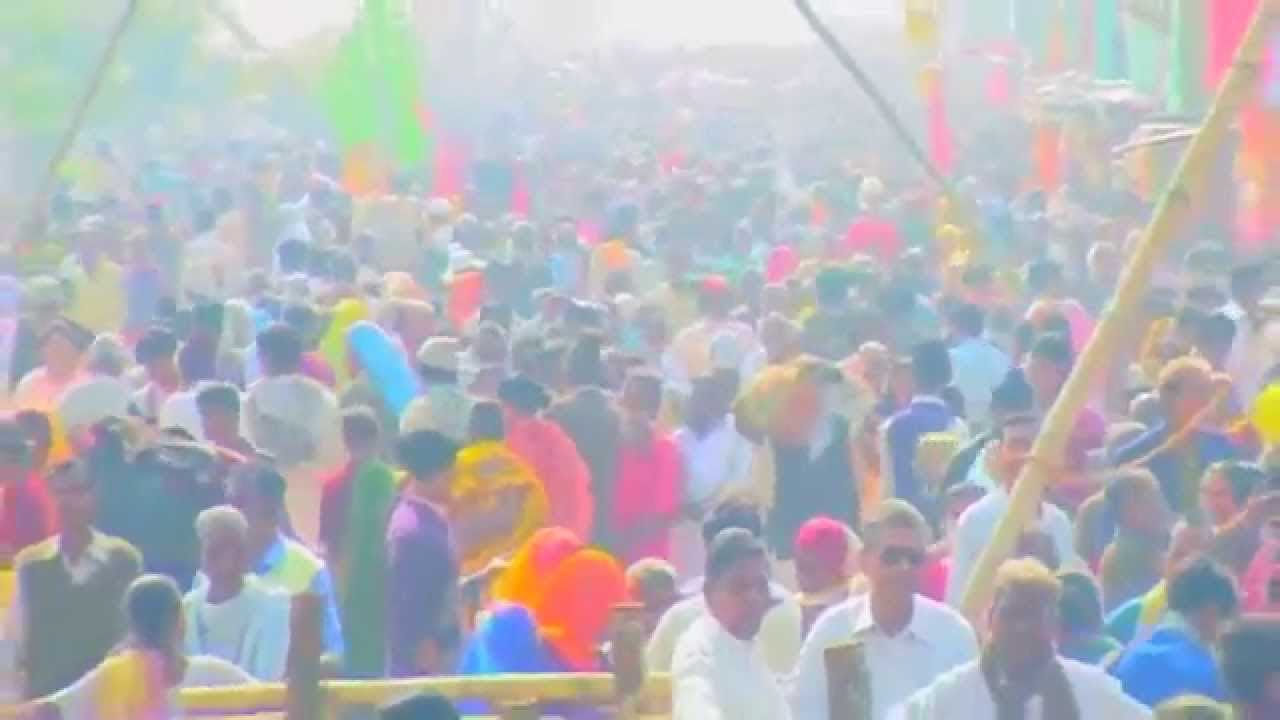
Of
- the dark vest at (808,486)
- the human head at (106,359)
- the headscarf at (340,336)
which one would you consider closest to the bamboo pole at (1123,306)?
the dark vest at (808,486)

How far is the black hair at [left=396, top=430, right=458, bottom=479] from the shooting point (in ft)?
29.1

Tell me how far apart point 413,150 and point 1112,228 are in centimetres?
2424

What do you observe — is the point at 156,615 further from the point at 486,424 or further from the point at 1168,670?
the point at 486,424

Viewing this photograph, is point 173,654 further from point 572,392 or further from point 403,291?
point 403,291

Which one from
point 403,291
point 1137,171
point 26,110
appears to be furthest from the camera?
point 26,110

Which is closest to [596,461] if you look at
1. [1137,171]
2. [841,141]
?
[1137,171]

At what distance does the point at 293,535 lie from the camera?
31.3ft

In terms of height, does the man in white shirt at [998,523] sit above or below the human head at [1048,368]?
below

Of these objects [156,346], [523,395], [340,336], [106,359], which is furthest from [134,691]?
[340,336]

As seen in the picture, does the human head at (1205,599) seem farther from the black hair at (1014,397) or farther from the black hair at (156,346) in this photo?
the black hair at (156,346)

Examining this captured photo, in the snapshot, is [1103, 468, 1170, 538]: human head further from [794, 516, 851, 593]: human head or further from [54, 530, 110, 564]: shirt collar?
[54, 530, 110, 564]: shirt collar

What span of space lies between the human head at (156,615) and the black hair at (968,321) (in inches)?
236

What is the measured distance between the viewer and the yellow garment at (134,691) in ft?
23.7

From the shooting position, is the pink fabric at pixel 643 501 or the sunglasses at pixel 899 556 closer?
the sunglasses at pixel 899 556
